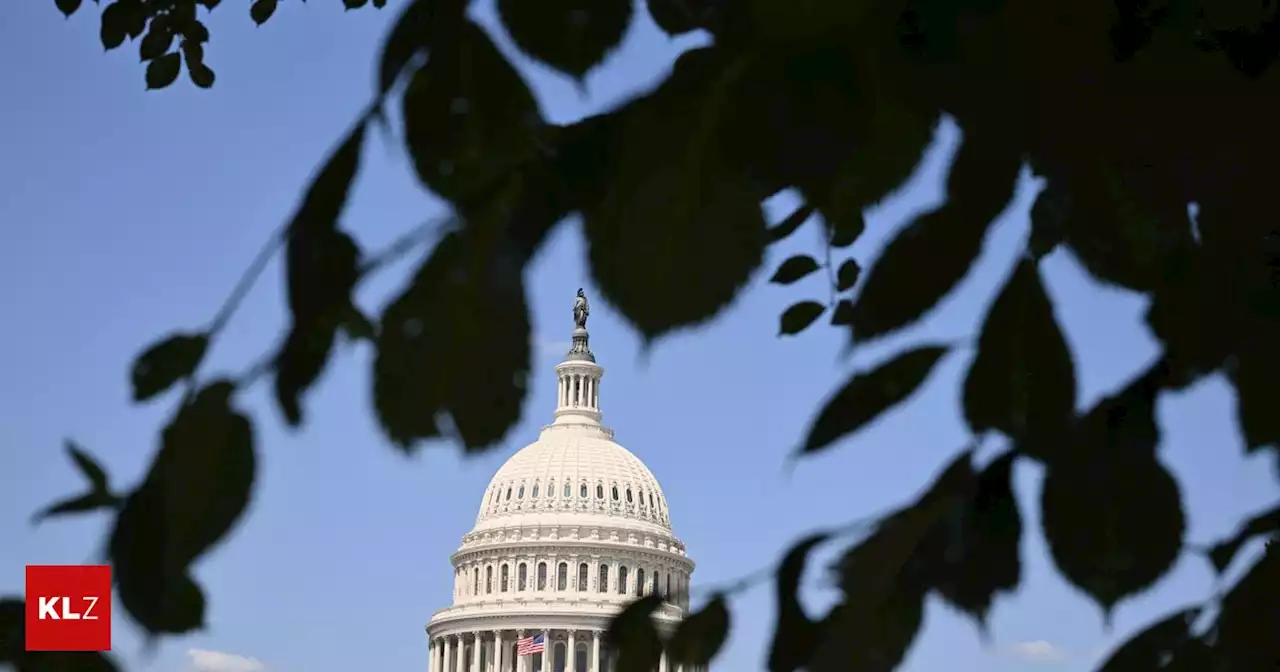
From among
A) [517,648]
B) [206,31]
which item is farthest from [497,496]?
[206,31]

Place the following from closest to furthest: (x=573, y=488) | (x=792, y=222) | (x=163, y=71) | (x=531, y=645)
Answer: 1. (x=792, y=222)
2. (x=163, y=71)
3. (x=531, y=645)
4. (x=573, y=488)

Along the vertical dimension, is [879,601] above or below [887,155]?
below

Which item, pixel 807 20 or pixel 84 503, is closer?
pixel 807 20

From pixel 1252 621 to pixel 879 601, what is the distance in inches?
22.1

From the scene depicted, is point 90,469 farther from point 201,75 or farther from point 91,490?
point 201,75

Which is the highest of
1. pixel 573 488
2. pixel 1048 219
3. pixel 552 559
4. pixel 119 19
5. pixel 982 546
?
pixel 573 488

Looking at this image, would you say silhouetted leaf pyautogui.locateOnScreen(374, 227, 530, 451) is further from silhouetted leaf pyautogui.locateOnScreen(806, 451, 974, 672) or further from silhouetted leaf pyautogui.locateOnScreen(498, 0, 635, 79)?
silhouetted leaf pyautogui.locateOnScreen(806, 451, 974, 672)

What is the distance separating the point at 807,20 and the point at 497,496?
321ft

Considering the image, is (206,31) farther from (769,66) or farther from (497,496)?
(497,496)

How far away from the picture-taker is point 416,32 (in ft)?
4.21

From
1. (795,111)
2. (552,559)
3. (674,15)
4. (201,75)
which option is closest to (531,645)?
(552,559)

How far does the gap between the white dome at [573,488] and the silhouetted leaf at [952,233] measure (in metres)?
93.1

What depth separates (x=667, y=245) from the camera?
3.47ft

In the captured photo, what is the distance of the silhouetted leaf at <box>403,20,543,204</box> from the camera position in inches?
47.8
